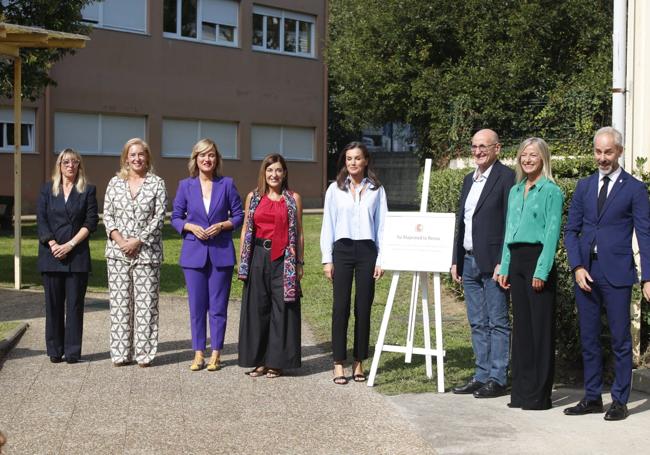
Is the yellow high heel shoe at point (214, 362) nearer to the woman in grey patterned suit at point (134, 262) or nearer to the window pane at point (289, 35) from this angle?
the woman in grey patterned suit at point (134, 262)

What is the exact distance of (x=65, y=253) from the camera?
8477 mm

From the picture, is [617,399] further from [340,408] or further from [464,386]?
[340,408]

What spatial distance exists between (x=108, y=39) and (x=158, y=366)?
79.4 ft

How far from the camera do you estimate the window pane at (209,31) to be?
1326 inches

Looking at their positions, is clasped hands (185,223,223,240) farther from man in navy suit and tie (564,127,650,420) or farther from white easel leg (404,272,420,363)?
man in navy suit and tie (564,127,650,420)

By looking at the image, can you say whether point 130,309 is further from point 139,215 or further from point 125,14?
point 125,14

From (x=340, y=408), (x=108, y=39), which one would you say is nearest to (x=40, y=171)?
(x=108, y=39)

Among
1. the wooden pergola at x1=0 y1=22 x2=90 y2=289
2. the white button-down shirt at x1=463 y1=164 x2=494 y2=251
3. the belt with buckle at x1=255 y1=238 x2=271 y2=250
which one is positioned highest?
the wooden pergola at x1=0 y1=22 x2=90 y2=289

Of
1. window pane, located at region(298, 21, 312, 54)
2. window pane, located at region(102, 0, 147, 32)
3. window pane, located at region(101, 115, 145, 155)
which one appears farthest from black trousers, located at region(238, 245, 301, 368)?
window pane, located at region(298, 21, 312, 54)

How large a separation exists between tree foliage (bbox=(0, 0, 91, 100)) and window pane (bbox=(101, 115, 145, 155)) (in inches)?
385

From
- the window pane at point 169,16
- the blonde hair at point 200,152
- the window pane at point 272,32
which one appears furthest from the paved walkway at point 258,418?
the window pane at point 272,32

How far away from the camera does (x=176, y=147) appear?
3331 centimetres

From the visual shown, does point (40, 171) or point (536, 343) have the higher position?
point (40, 171)

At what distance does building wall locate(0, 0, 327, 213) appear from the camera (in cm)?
2981
